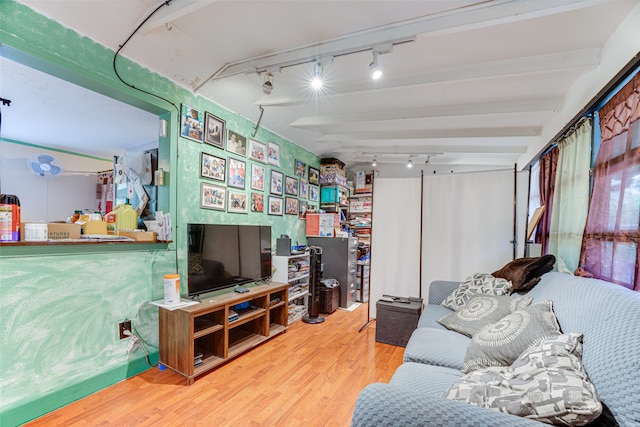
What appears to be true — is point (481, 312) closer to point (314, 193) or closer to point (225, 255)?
point (225, 255)

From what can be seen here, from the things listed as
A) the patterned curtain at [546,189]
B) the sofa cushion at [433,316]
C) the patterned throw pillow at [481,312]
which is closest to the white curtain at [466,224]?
the patterned curtain at [546,189]

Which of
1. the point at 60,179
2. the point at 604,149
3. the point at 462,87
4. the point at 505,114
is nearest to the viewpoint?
the point at 604,149

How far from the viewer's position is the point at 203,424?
65.4 inches

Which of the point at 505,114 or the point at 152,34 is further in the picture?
the point at 505,114

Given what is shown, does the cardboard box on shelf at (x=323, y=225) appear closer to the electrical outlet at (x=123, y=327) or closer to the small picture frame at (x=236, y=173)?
the small picture frame at (x=236, y=173)

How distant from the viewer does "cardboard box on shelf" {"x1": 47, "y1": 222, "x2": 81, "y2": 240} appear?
177cm

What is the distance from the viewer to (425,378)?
1413 mm

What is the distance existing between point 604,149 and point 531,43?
2.57ft

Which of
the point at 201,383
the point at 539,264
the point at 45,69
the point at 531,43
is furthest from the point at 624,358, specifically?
the point at 45,69

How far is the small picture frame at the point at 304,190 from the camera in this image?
4.21m

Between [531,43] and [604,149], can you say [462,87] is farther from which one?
[604,149]

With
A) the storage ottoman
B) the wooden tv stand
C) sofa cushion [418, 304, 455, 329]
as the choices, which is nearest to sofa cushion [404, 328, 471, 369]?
sofa cushion [418, 304, 455, 329]

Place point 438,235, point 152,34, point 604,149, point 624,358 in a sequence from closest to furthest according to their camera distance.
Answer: point 624,358
point 604,149
point 152,34
point 438,235

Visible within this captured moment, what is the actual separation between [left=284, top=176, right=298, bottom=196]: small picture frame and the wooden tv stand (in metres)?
1.37
